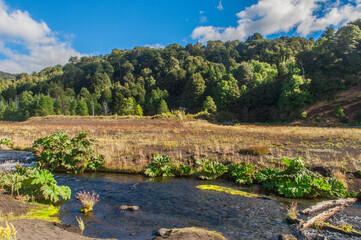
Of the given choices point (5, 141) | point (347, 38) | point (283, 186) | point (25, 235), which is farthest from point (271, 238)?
point (347, 38)

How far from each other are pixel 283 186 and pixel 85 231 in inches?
303

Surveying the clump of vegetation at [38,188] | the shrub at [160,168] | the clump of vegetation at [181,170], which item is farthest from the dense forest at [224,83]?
the clump of vegetation at [38,188]

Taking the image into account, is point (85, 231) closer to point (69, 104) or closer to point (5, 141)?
point (5, 141)

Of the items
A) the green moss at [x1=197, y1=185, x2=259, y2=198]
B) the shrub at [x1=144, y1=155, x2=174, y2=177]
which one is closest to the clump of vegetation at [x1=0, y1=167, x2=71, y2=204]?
the shrub at [x1=144, y1=155, x2=174, y2=177]

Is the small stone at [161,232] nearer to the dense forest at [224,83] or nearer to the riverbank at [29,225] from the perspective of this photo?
the riverbank at [29,225]

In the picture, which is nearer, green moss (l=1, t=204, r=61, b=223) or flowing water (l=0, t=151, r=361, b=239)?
flowing water (l=0, t=151, r=361, b=239)

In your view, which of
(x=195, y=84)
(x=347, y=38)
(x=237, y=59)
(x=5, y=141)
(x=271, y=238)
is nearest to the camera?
(x=271, y=238)

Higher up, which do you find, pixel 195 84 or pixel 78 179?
pixel 195 84

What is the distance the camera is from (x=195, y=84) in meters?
95.6

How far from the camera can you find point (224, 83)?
82.5 meters

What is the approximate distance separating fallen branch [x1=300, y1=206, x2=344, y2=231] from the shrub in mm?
7670

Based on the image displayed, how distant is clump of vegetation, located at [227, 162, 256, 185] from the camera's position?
1160 cm

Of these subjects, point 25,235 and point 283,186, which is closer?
point 25,235

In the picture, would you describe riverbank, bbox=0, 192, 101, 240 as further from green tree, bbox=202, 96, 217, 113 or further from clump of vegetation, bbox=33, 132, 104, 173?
green tree, bbox=202, 96, 217, 113
